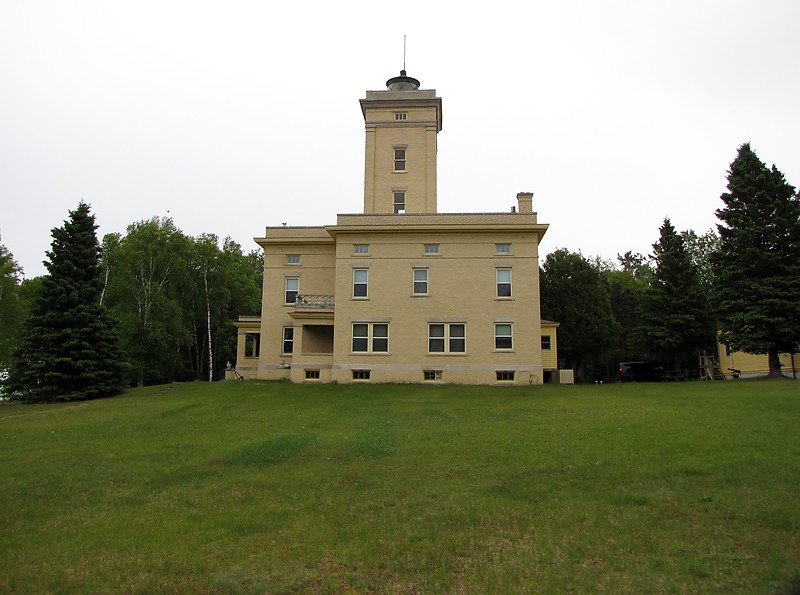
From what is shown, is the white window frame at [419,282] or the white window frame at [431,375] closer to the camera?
the white window frame at [431,375]

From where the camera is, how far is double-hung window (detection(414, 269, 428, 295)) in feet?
109

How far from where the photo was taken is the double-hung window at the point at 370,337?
32719 mm

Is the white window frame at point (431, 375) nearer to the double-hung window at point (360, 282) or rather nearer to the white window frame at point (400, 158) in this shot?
the double-hung window at point (360, 282)

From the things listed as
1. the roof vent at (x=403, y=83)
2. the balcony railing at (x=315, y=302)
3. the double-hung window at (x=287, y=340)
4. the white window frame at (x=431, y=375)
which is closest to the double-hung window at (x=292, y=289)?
the balcony railing at (x=315, y=302)

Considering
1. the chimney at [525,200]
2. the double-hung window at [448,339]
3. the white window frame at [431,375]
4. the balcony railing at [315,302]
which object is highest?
the chimney at [525,200]

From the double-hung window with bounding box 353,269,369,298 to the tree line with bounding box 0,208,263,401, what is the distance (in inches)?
519

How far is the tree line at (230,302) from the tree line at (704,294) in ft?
0.29

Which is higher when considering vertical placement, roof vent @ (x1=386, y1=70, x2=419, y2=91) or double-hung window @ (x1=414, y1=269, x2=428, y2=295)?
roof vent @ (x1=386, y1=70, x2=419, y2=91)

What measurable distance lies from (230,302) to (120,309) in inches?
457

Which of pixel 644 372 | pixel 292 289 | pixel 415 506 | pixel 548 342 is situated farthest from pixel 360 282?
pixel 415 506

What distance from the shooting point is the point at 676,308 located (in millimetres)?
39031

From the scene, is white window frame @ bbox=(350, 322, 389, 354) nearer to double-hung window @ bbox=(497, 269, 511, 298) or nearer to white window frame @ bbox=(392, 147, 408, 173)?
double-hung window @ bbox=(497, 269, 511, 298)

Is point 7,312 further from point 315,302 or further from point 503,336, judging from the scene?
point 503,336

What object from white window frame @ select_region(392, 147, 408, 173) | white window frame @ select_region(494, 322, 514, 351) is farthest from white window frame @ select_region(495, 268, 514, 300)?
white window frame @ select_region(392, 147, 408, 173)
